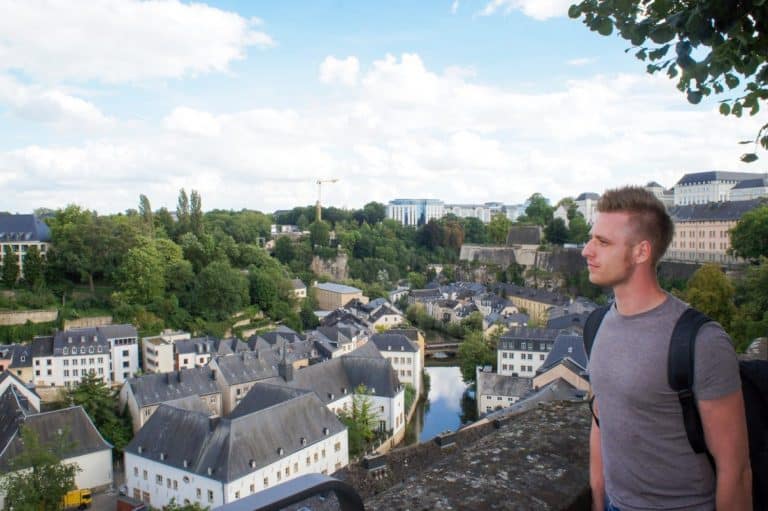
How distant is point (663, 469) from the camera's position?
6.00 ft

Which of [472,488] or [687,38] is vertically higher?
[687,38]

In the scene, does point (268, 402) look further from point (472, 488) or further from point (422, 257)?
point (422, 257)

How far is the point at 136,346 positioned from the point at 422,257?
41.9m

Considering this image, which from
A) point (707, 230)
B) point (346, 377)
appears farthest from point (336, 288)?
point (707, 230)

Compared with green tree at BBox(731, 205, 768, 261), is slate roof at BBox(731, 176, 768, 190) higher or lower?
higher

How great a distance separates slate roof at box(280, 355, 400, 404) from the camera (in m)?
23.2

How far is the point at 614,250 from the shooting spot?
6.23ft

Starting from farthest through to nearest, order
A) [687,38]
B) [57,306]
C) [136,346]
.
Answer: [57,306]
[136,346]
[687,38]

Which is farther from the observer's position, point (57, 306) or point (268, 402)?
point (57, 306)

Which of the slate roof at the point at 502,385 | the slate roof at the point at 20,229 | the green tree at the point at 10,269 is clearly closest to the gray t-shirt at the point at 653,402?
the slate roof at the point at 502,385

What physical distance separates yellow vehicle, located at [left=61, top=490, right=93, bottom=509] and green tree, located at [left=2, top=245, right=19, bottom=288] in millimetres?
21066

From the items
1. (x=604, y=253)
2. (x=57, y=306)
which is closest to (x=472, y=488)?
(x=604, y=253)

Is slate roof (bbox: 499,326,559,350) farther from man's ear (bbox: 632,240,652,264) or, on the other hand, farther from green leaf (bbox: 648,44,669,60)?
man's ear (bbox: 632,240,652,264)

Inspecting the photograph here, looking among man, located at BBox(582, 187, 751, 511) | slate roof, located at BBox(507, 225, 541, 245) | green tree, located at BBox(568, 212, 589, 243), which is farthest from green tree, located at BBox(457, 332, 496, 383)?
slate roof, located at BBox(507, 225, 541, 245)
